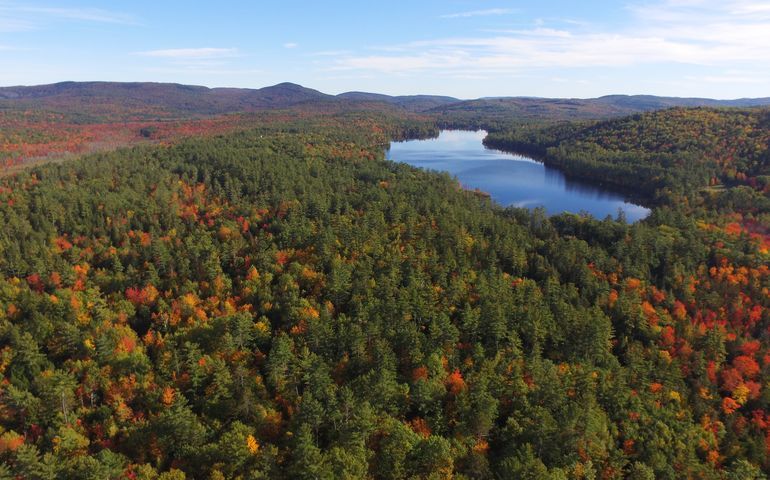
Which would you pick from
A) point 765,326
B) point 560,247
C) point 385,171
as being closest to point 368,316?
point 560,247

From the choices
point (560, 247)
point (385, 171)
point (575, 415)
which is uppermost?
point (385, 171)

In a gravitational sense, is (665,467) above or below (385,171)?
below

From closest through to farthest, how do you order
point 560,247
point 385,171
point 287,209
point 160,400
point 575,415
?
point 575,415, point 160,400, point 560,247, point 287,209, point 385,171

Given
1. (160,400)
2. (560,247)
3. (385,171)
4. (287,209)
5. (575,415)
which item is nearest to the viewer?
→ (575,415)

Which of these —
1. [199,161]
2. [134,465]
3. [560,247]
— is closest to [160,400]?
[134,465]

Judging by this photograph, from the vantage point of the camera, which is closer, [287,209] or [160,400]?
[160,400]

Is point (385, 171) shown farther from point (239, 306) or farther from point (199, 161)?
point (239, 306)
